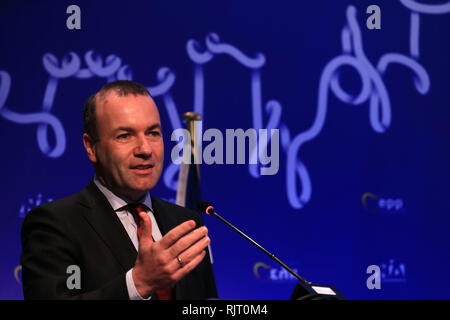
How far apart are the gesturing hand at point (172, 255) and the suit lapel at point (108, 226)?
386 millimetres

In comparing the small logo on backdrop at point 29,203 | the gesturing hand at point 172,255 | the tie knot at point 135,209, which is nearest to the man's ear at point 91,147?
the tie knot at point 135,209

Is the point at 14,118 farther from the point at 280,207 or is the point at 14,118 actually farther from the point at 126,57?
the point at 280,207

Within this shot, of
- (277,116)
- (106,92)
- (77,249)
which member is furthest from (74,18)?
(77,249)

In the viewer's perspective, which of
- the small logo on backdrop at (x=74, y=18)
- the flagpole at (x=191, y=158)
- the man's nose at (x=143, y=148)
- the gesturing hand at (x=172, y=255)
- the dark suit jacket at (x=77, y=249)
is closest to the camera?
the gesturing hand at (x=172, y=255)

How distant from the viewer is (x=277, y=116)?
422cm

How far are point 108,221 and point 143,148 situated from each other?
304mm

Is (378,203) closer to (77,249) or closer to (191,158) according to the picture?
(191,158)

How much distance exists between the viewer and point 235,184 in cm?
423

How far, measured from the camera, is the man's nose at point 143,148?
209 centimetres

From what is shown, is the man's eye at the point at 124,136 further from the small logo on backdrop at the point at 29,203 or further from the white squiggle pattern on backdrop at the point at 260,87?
the small logo on backdrop at the point at 29,203

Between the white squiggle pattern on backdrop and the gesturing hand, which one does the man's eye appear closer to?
the gesturing hand

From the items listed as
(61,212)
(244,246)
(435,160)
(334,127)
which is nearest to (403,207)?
(435,160)

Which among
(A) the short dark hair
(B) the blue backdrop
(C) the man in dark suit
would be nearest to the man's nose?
(C) the man in dark suit
